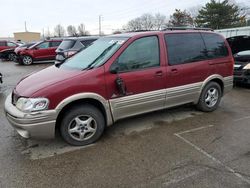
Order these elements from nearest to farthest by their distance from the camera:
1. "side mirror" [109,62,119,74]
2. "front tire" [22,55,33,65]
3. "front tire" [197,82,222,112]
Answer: "side mirror" [109,62,119,74]
"front tire" [197,82,222,112]
"front tire" [22,55,33,65]

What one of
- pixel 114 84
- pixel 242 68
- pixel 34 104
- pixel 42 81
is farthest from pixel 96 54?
pixel 242 68

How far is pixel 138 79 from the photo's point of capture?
4.08 m

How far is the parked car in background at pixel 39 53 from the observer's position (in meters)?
16.3

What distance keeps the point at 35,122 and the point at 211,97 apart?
372 centimetres

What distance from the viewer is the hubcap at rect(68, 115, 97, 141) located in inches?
147

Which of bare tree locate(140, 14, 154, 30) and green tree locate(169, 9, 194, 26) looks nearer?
green tree locate(169, 9, 194, 26)

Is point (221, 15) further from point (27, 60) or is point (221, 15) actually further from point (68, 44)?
point (68, 44)

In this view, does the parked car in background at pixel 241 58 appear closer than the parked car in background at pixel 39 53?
Yes

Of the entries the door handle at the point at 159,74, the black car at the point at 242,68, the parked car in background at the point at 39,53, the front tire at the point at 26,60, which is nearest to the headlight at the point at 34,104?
the door handle at the point at 159,74

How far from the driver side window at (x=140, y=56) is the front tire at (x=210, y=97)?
1.50 m

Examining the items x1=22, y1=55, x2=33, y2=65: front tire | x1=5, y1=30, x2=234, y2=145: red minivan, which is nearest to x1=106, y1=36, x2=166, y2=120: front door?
x1=5, y1=30, x2=234, y2=145: red minivan

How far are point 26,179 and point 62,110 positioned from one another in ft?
3.53

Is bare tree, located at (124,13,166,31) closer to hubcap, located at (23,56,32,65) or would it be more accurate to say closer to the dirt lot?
hubcap, located at (23,56,32,65)

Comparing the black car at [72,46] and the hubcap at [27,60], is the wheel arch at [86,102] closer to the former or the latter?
the black car at [72,46]
